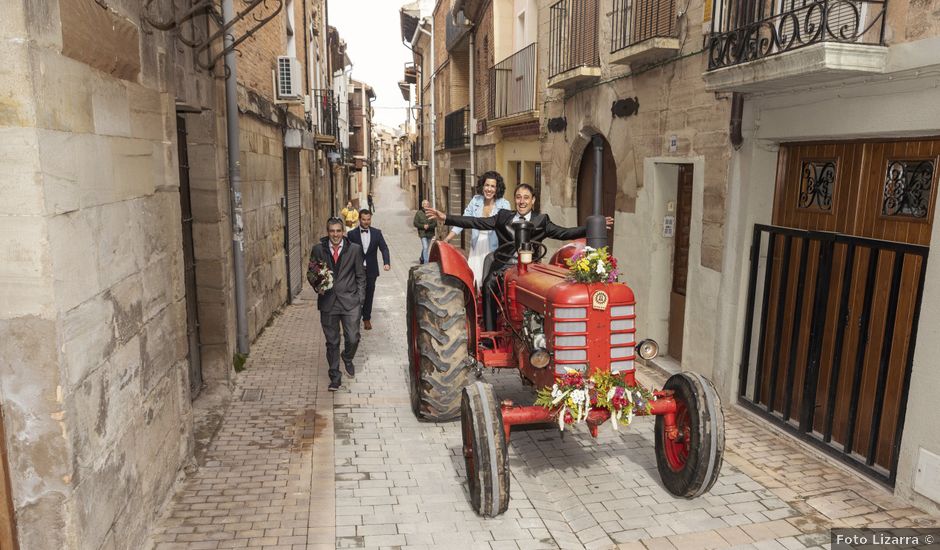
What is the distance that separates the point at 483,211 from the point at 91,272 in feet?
13.7

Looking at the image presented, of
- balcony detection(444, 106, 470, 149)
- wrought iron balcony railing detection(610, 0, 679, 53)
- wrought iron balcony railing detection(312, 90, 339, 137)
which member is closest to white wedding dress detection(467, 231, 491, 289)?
wrought iron balcony railing detection(610, 0, 679, 53)

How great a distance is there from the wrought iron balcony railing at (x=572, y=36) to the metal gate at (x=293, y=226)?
5253 mm

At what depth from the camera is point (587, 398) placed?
405 cm

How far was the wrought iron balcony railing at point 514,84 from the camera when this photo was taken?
1195cm

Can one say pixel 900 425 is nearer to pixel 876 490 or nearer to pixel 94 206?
pixel 876 490

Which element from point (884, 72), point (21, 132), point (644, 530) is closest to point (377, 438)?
point (644, 530)

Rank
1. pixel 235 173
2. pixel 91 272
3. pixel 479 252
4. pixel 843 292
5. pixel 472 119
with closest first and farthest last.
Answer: pixel 91 272, pixel 843 292, pixel 479 252, pixel 235 173, pixel 472 119

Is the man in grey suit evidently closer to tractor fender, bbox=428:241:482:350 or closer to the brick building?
tractor fender, bbox=428:241:482:350

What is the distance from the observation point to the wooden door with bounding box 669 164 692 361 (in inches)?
296

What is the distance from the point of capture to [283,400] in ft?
21.9

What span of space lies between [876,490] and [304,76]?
48.6ft

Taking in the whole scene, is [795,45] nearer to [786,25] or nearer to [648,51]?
[786,25]

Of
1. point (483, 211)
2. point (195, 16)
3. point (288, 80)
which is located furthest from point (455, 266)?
point (288, 80)

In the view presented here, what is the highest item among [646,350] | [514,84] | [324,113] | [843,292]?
[514,84]
